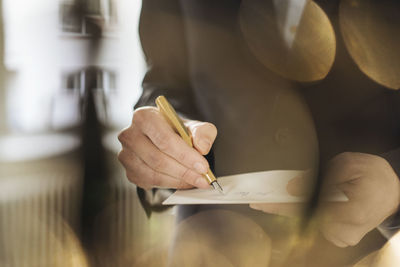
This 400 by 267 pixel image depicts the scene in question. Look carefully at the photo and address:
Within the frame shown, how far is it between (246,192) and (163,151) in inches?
2.4

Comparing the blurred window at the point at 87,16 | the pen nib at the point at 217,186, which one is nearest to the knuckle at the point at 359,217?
the pen nib at the point at 217,186

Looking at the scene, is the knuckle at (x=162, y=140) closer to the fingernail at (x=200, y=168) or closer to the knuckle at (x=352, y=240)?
the fingernail at (x=200, y=168)

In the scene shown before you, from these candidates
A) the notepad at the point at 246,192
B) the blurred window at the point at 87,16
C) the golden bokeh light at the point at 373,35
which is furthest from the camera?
the blurred window at the point at 87,16

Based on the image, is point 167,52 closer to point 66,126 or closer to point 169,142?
point 169,142

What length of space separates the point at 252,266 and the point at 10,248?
0.53 metres

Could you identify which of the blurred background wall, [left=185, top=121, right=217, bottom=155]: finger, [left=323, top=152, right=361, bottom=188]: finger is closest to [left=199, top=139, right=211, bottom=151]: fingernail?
[left=185, top=121, right=217, bottom=155]: finger

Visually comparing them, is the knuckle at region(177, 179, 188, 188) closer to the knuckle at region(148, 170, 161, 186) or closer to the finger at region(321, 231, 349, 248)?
the knuckle at region(148, 170, 161, 186)

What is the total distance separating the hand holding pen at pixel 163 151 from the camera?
0.20 metres

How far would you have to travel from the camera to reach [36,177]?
0.58m

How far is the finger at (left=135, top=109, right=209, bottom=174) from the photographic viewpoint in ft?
0.67

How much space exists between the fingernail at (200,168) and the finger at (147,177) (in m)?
0.02

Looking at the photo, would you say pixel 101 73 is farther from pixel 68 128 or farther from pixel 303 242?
Answer: pixel 303 242

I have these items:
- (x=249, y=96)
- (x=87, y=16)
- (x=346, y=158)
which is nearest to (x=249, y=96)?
(x=249, y=96)

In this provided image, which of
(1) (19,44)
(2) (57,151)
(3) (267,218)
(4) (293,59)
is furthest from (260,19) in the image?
(2) (57,151)
